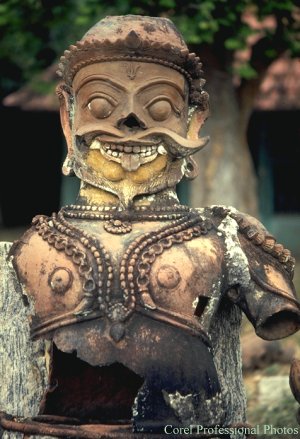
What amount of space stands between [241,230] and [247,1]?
14.4 feet

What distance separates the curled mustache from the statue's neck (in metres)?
0.15

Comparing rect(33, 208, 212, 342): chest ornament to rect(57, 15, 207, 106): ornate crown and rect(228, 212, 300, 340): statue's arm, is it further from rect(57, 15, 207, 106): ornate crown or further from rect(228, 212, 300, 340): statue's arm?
rect(57, 15, 207, 106): ornate crown

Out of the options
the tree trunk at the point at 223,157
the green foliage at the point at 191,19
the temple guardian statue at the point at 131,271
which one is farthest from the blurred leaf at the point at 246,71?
the temple guardian statue at the point at 131,271

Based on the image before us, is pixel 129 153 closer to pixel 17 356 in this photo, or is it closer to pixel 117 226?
pixel 117 226

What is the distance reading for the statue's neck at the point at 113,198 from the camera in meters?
3.67

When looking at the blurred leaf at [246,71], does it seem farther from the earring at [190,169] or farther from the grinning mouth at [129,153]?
the grinning mouth at [129,153]

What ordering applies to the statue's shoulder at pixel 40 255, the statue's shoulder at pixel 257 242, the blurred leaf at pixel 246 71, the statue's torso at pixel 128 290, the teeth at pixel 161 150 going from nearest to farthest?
the statue's torso at pixel 128 290 → the statue's shoulder at pixel 40 255 → the teeth at pixel 161 150 → the statue's shoulder at pixel 257 242 → the blurred leaf at pixel 246 71

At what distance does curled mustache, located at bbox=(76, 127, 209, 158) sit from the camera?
3555mm

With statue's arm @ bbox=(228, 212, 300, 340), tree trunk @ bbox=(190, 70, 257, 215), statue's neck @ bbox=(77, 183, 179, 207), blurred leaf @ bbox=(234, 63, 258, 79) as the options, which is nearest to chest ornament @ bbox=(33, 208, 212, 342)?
statue's neck @ bbox=(77, 183, 179, 207)

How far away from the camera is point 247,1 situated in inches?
307

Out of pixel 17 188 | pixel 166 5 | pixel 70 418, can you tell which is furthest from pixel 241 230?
pixel 17 188

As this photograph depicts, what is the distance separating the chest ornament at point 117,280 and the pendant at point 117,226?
0.22 feet

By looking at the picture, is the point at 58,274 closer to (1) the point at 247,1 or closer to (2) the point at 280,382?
(2) the point at 280,382

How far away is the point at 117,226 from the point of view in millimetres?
3578
